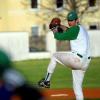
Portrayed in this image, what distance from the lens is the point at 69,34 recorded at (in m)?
9.16

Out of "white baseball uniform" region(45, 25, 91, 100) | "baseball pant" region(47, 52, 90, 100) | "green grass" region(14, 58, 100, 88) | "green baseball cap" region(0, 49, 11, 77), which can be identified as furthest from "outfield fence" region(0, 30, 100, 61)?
"green baseball cap" region(0, 49, 11, 77)

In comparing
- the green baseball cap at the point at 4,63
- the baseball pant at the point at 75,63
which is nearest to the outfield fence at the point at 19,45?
the baseball pant at the point at 75,63

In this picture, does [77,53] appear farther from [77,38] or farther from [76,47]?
[77,38]

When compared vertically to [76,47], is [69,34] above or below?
above

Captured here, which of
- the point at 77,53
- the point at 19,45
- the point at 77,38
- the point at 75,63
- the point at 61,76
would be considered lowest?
the point at 61,76

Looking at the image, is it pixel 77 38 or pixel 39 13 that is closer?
pixel 77 38

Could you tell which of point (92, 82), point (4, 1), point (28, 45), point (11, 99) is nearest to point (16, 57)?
point (28, 45)

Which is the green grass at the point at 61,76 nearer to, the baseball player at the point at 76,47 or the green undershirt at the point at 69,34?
the baseball player at the point at 76,47

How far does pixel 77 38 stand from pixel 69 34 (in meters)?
0.19

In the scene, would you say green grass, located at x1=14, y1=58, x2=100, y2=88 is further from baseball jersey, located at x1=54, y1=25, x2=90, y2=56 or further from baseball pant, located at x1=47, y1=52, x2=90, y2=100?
baseball jersey, located at x1=54, y1=25, x2=90, y2=56

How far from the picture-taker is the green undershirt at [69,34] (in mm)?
9139

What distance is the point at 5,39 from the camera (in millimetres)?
26312

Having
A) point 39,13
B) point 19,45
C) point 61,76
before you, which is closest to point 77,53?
point 61,76

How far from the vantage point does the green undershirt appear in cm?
914
